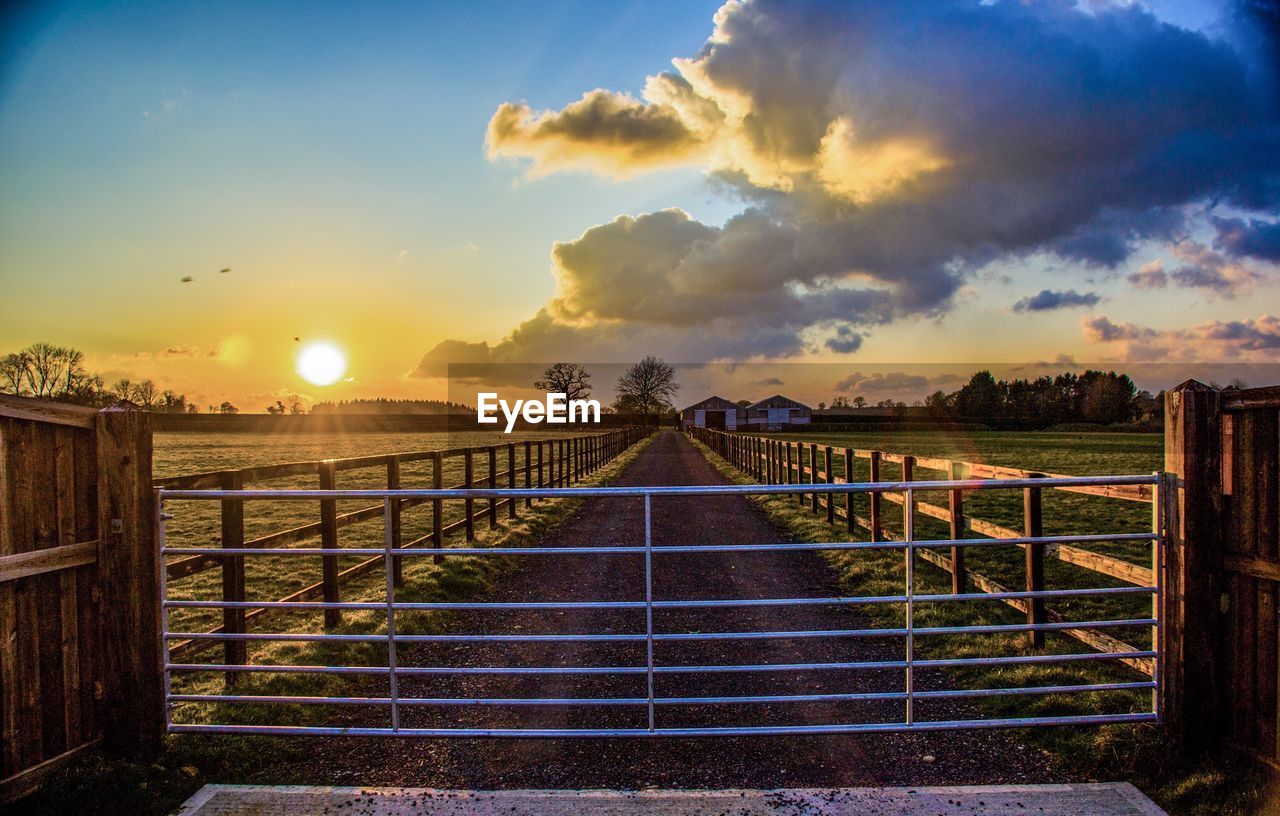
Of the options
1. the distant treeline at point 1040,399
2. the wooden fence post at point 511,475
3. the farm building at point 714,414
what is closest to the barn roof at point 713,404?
the farm building at point 714,414

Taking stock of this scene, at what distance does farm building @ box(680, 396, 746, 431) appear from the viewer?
99062mm

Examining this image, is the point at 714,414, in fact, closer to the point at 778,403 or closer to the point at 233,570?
the point at 778,403

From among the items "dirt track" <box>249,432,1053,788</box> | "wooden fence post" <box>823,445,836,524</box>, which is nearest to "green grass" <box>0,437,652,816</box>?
"dirt track" <box>249,432,1053,788</box>

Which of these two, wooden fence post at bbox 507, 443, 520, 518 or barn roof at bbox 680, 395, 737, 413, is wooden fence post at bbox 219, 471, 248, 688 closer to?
wooden fence post at bbox 507, 443, 520, 518

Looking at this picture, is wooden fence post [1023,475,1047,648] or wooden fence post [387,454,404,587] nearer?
wooden fence post [1023,475,1047,648]

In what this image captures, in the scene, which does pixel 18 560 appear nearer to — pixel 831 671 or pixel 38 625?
pixel 38 625

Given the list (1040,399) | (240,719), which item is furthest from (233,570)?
(1040,399)

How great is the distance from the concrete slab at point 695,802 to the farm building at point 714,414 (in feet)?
294

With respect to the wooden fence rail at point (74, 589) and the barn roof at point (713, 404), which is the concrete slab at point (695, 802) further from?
the barn roof at point (713, 404)

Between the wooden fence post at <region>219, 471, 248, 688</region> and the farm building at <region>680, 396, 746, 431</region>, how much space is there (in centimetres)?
8831

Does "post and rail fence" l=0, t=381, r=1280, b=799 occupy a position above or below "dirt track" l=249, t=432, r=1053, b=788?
above


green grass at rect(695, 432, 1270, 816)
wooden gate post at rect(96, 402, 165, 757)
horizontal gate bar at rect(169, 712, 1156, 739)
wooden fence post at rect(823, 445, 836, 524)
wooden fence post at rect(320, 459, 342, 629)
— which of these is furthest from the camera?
wooden fence post at rect(823, 445, 836, 524)

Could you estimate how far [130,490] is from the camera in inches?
148

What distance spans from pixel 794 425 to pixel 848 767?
292ft
